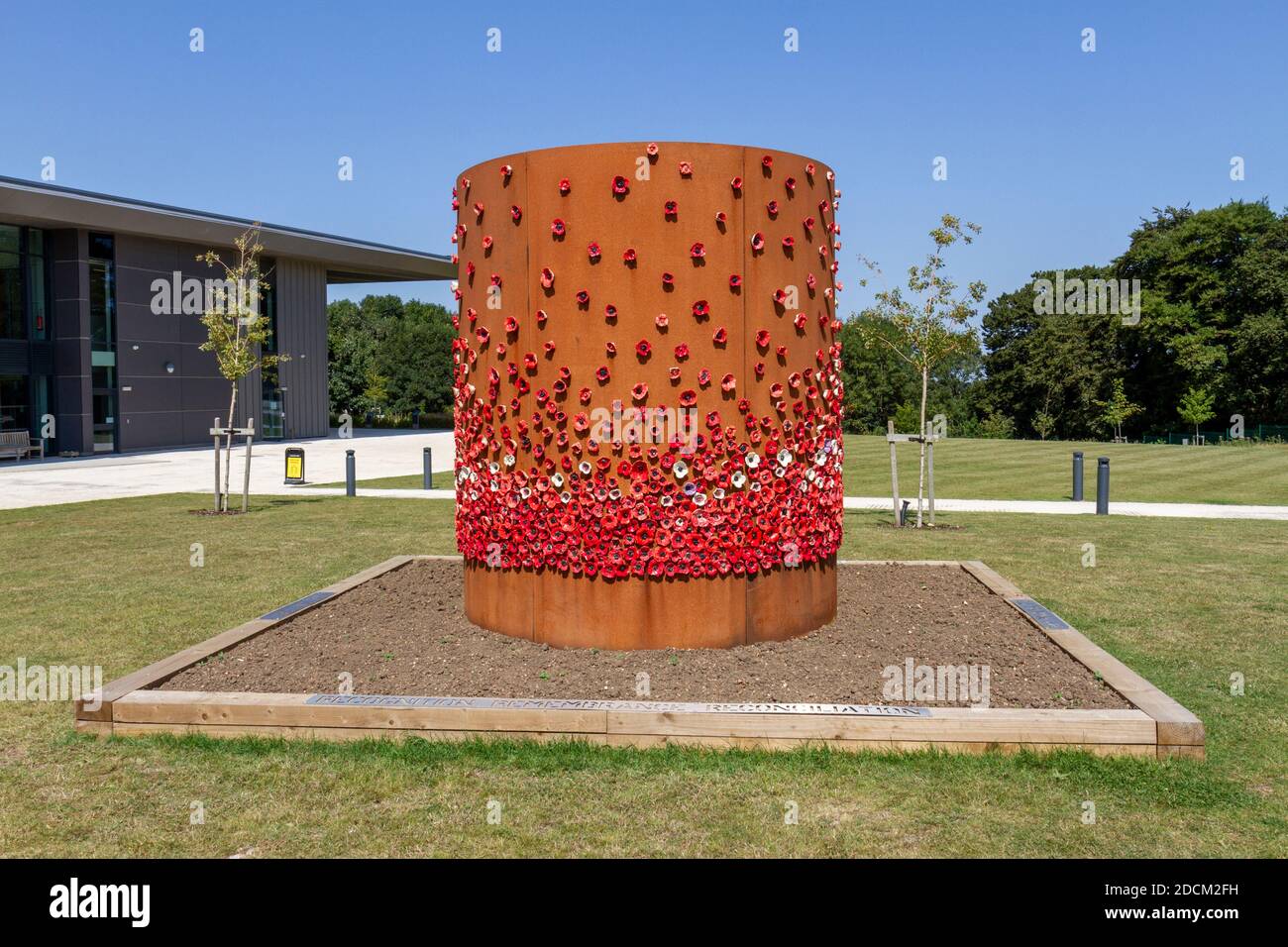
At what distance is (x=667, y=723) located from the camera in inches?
224

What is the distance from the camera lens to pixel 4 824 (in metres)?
4.79

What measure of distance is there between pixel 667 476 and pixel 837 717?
220 centimetres

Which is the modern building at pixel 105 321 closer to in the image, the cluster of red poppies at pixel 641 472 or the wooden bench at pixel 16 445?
the wooden bench at pixel 16 445

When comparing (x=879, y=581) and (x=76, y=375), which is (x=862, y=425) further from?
(x=879, y=581)

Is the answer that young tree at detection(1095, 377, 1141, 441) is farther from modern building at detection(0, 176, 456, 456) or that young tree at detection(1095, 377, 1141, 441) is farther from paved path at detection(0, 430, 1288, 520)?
modern building at detection(0, 176, 456, 456)

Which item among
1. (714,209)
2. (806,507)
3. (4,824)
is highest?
(714,209)

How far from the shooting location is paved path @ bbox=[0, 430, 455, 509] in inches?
904

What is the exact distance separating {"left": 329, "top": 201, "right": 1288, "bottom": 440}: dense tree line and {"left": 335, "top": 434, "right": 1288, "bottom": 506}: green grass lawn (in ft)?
49.4

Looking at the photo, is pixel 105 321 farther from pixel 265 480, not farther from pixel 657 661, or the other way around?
pixel 657 661

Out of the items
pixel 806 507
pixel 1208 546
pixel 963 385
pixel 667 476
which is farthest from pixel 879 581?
pixel 963 385

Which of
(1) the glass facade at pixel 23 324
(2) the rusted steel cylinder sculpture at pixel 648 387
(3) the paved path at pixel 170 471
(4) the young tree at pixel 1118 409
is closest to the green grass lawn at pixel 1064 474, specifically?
(3) the paved path at pixel 170 471

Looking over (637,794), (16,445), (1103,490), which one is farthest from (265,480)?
(637,794)

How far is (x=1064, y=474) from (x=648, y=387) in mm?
A: 24133

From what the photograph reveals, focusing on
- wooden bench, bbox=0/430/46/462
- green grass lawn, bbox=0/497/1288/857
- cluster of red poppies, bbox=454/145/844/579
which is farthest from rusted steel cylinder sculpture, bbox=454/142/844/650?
wooden bench, bbox=0/430/46/462
